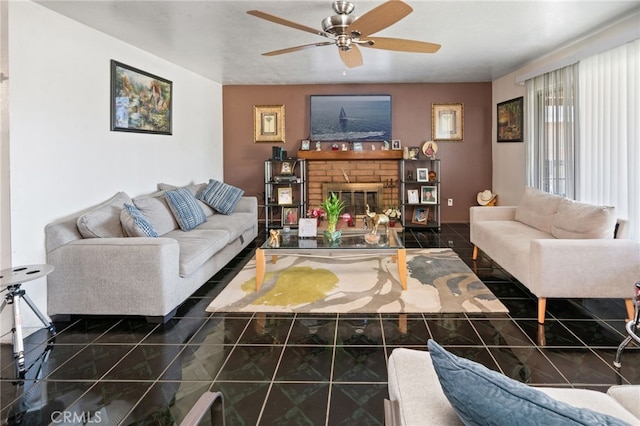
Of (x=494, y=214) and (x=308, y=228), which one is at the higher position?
(x=494, y=214)

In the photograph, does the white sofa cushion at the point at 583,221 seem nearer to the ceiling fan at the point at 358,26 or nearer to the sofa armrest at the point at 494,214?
the sofa armrest at the point at 494,214

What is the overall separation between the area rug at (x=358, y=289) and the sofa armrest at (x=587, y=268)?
1.48 feet

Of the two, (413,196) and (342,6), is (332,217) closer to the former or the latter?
(342,6)

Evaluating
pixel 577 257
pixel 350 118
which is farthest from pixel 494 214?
pixel 350 118

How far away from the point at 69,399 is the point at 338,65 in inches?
186

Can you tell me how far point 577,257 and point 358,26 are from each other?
2.24 metres

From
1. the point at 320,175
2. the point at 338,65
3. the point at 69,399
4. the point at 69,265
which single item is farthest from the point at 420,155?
the point at 69,399

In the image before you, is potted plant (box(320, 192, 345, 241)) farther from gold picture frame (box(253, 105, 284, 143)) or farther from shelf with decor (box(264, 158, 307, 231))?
gold picture frame (box(253, 105, 284, 143))

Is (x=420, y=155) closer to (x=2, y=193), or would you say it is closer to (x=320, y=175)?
(x=320, y=175)

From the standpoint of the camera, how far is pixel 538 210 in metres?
4.01

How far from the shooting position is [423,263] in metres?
4.32

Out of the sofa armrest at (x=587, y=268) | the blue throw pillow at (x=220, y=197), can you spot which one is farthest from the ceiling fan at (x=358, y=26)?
the blue throw pillow at (x=220, y=197)

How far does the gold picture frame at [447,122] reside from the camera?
21.9 feet

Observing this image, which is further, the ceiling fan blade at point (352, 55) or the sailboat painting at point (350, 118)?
the sailboat painting at point (350, 118)
